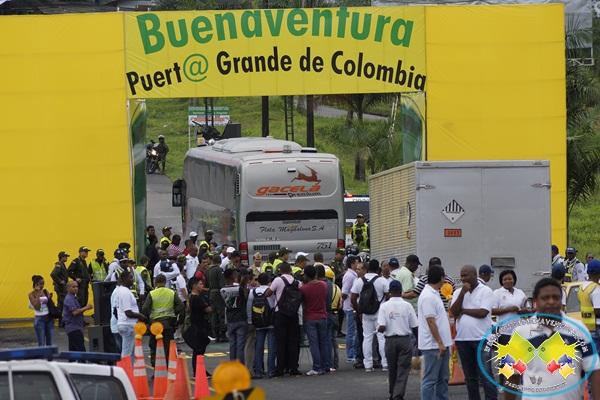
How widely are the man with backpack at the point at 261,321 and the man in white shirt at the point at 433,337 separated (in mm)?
5941

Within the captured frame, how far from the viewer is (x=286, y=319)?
68.1ft

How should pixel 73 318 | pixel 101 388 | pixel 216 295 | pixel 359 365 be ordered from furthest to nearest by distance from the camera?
pixel 216 295
pixel 359 365
pixel 73 318
pixel 101 388

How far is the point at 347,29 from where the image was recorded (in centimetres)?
2923

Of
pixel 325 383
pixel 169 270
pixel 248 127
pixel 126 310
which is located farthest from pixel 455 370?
pixel 248 127

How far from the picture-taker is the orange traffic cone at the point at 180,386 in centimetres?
1689

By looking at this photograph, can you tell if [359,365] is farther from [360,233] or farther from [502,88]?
[360,233]

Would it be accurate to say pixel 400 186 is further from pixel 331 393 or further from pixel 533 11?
pixel 533 11

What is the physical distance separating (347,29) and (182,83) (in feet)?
11.7

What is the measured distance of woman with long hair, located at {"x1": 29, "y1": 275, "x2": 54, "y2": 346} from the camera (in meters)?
22.9

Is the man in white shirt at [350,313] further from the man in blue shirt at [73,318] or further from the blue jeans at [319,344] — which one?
the man in blue shirt at [73,318]

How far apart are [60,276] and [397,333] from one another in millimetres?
12136

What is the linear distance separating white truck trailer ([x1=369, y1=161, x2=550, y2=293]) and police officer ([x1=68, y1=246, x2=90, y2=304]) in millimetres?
8479

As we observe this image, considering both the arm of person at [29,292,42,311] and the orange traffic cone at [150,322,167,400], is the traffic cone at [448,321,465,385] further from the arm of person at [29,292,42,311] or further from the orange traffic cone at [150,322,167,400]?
the arm of person at [29,292,42,311]

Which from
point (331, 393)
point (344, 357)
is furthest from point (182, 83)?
point (331, 393)
